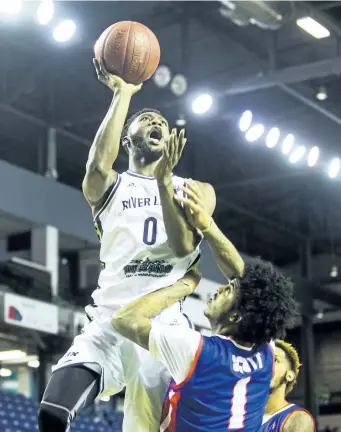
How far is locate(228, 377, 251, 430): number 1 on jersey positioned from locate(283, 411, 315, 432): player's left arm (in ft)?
3.11

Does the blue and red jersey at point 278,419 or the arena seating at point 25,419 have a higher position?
the arena seating at point 25,419

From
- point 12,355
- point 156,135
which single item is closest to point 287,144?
point 12,355

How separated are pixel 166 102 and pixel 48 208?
6.81ft

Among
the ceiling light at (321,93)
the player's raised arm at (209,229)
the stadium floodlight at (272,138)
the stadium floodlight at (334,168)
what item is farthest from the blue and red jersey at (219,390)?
the stadium floodlight at (334,168)

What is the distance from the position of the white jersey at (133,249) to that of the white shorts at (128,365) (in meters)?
0.10

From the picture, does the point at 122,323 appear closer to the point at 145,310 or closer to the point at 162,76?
the point at 145,310

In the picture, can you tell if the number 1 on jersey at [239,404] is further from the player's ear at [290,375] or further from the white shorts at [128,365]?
the player's ear at [290,375]

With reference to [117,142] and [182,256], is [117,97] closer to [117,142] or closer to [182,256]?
[117,142]

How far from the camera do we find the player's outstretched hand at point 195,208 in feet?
12.0

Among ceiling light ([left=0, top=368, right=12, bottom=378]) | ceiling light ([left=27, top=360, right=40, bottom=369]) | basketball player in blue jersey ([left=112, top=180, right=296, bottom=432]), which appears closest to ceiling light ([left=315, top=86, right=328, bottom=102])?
ceiling light ([left=27, top=360, right=40, bottom=369])

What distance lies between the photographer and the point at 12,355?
52.1 ft

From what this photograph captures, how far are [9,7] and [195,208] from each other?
19.4ft

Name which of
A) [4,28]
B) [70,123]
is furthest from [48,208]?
[4,28]

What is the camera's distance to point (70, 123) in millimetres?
13703
